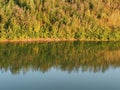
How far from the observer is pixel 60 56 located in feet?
76.1

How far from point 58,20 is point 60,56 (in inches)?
361

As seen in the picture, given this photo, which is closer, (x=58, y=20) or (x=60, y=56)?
(x=60, y=56)

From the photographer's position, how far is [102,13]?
33.7m

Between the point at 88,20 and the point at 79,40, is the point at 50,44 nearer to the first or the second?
the point at 79,40

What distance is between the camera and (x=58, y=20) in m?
32.0

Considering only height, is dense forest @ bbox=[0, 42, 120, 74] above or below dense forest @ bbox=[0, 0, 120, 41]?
below

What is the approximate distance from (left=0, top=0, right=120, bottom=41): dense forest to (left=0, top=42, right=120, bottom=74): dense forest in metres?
2.36

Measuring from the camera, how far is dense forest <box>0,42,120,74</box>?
20.1 m

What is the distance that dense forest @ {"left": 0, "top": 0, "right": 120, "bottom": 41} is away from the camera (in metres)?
30.5

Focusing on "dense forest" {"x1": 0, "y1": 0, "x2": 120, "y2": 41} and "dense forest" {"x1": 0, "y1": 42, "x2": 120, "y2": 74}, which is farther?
"dense forest" {"x1": 0, "y1": 0, "x2": 120, "y2": 41}

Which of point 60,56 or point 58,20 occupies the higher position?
point 58,20

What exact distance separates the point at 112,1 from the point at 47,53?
1418cm

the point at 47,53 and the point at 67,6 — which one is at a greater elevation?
the point at 67,6

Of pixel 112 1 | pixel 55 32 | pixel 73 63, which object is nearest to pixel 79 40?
pixel 55 32
